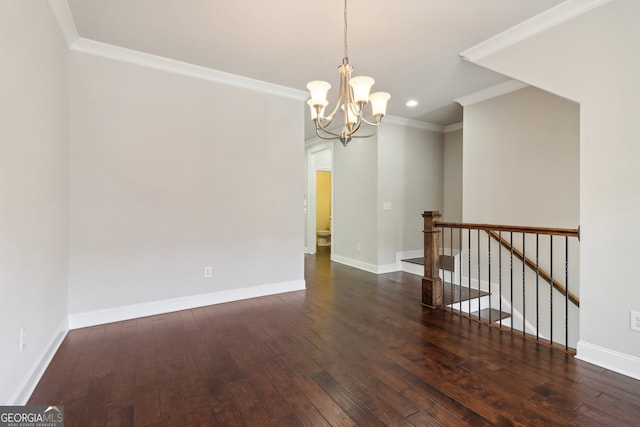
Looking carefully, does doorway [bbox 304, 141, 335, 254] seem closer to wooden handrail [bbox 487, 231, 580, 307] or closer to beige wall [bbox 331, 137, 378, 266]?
beige wall [bbox 331, 137, 378, 266]

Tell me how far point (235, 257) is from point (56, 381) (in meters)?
1.87

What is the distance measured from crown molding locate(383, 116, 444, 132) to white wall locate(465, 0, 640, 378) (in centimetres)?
287

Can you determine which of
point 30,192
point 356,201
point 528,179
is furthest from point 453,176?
Answer: point 30,192

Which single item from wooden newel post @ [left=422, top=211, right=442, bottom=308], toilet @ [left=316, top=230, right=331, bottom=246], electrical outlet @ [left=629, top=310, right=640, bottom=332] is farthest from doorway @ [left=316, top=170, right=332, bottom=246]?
electrical outlet @ [left=629, top=310, right=640, bottom=332]

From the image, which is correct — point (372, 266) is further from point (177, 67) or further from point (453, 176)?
point (177, 67)

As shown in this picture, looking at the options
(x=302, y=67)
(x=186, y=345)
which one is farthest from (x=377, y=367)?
(x=302, y=67)

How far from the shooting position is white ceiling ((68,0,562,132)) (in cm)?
229

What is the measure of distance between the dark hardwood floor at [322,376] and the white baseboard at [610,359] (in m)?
0.08

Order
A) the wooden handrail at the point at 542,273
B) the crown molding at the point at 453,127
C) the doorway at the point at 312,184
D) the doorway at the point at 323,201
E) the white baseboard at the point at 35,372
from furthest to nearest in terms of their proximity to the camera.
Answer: the doorway at the point at 323,201, the doorway at the point at 312,184, the crown molding at the point at 453,127, the wooden handrail at the point at 542,273, the white baseboard at the point at 35,372

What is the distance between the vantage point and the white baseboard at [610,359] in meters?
2.00

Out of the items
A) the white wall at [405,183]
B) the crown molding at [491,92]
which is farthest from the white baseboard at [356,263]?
the crown molding at [491,92]

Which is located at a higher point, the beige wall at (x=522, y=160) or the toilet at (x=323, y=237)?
the beige wall at (x=522, y=160)

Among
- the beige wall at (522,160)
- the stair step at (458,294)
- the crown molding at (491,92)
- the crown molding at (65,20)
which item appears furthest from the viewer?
the crown molding at (491,92)

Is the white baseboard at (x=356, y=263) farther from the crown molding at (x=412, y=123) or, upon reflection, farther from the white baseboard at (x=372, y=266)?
the crown molding at (x=412, y=123)
